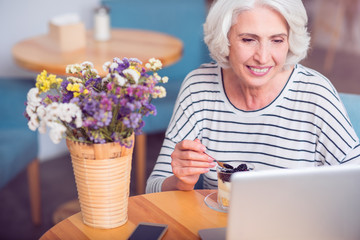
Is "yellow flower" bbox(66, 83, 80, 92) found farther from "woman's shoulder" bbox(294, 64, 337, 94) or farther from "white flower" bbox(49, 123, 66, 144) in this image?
"woman's shoulder" bbox(294, 64, 337, 94)

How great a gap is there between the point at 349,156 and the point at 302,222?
0.61 metres

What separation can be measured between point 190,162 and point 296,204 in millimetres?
449

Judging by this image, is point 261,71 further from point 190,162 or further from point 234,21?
point 190,162

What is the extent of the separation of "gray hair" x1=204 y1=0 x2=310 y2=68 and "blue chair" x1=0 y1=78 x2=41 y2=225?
126 cm

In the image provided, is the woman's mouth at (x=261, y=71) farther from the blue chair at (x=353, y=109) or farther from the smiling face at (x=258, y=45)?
the blue chair at (x=353, y=109)

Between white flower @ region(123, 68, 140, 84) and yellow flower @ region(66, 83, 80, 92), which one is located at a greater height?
Result: white flower @ region(123, 68, 140, 84)

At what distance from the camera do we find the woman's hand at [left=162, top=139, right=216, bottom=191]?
1345 mm

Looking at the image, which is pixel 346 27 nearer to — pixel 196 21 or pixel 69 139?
pixel 196 21

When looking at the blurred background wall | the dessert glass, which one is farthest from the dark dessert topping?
the blurred background wall

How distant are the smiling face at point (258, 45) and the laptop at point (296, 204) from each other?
66cm

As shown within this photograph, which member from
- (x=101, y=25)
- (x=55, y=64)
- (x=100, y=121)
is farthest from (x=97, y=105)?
(x=101, y=25)

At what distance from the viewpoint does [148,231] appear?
1.20 metres

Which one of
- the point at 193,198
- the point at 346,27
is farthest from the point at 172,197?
the point at 346,27

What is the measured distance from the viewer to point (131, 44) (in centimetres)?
300
